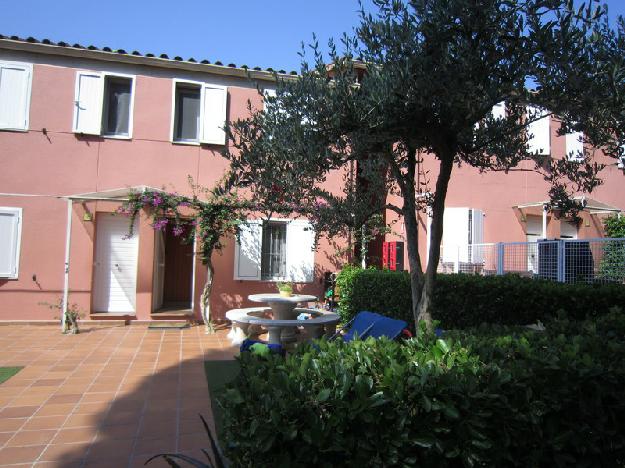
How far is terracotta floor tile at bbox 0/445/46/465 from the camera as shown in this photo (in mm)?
3189

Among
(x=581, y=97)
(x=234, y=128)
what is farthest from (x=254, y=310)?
(x=581, y=97)

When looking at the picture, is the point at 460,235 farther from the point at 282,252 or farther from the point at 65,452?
the point at 65,452

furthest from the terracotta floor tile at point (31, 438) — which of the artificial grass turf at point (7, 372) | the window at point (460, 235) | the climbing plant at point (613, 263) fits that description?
the window at point (460, 235)

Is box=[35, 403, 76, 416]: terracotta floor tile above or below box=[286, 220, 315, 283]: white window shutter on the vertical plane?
below

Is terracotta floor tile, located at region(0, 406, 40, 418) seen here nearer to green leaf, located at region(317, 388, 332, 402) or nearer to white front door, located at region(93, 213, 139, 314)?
green leaf, located at region(317, 388, 332, 402)

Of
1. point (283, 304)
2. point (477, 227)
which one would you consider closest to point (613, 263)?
point (477, 227)

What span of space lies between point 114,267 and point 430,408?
8.60 m

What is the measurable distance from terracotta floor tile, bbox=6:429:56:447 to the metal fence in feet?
23.5

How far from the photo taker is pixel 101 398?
454cm

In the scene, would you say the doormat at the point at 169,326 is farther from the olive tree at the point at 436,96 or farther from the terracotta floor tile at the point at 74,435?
the olive tree at the point at 436,96

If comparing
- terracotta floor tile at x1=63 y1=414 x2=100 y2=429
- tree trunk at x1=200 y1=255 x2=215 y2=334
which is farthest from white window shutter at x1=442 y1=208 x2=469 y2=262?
terracotta floor tile at x1=63 y1=414 x2=100 y2=429

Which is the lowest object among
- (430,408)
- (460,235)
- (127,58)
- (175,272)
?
(430,408)

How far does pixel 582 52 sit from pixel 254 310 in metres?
6.70

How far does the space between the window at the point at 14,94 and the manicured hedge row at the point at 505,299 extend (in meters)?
8.06
